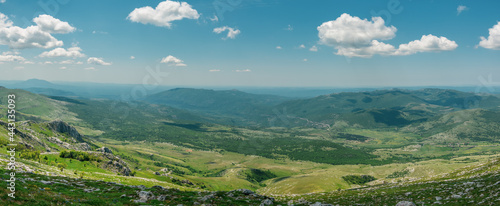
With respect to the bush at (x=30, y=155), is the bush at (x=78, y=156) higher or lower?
lower

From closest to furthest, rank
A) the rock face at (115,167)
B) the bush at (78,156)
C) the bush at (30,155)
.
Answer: the bush at (30,155)
the bush at (78,156)
the rock face at (115,167)

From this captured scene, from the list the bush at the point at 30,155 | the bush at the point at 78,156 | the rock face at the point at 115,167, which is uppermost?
the bush at the point at 30,155

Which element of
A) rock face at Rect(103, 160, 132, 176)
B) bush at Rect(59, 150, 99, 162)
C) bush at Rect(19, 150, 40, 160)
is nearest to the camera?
bush at Rect(19, 150, 40, 160)

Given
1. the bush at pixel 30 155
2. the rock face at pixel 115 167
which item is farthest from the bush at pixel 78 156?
the bush at pixel 30 155

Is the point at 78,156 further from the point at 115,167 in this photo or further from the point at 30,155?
the point at 30,155

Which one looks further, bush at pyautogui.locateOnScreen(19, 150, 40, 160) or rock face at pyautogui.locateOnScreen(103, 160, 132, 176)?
rock face at pyautogui.locateOnScreen(103, 160, 132, 176)

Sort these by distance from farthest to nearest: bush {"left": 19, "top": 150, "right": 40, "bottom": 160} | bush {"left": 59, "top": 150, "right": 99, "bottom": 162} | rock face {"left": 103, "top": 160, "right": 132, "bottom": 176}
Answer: rock face {"left": 103, "top": 160, "right": 132, "bottom": 176} < bush {"left": 59, "top": 150, "right": 99, "bottom": 162} < bush {"left": 19, "top": 150, "right": 40, "bottom": 160}

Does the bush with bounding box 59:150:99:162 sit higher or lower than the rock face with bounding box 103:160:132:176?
higher

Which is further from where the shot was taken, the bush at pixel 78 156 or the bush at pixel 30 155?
the bush at pixel 78 156

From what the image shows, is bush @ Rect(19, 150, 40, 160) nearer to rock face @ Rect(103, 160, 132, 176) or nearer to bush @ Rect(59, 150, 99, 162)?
bush @ Rect(59, 150, 99, 162)

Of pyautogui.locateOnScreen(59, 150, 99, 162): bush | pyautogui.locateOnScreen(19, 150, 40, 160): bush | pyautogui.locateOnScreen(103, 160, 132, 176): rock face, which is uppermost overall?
pyautogui.locateOnScreen(19, 150, 40, 160): bush

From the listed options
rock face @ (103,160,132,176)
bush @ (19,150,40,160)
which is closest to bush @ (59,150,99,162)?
rock face @ (103,160,132,176)

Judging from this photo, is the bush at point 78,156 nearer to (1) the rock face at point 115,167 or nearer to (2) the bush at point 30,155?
(1) the rock face at point 115,167
